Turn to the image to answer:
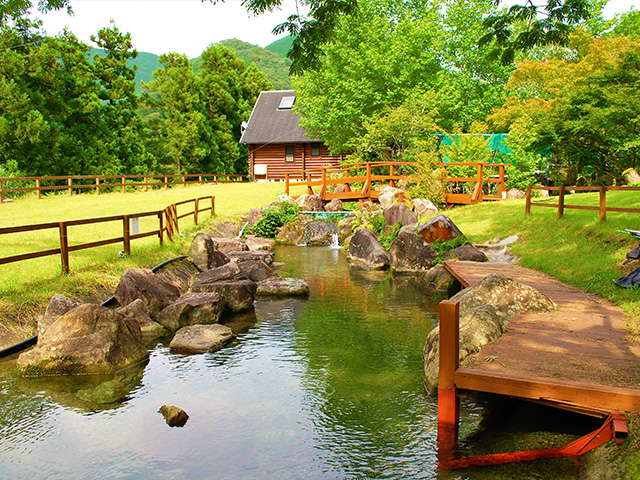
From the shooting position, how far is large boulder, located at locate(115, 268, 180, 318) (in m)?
10.3

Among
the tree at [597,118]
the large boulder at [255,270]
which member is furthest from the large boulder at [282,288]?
the tree at [597,118]

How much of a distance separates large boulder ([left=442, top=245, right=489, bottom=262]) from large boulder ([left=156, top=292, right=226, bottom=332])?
7078 mm

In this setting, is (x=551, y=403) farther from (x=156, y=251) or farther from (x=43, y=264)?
(x=156, y=251)

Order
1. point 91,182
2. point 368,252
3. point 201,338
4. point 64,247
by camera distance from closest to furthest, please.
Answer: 1. point 201,338
2. point 64,247
3. point 368,252
4. point 91,182

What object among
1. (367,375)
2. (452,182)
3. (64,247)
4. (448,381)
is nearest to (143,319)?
(64,247)

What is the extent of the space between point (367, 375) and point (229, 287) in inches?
185

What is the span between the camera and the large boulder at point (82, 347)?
7691mm

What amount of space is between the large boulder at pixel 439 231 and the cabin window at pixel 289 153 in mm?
26966

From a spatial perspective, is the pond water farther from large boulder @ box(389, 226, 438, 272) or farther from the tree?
the tree

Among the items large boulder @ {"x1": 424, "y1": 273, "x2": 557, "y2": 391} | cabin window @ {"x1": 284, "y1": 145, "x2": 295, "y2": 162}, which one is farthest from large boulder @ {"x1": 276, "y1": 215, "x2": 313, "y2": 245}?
cabin window @ {"x1": 284, "y1": 145, "x2": 295, "y2": 162}

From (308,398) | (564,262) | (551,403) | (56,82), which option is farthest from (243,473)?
(56,82)

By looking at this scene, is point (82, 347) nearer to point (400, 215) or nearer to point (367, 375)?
point (367, 375)

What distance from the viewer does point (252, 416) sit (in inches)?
255

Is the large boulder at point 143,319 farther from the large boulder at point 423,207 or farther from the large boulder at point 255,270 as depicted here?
the large boulder at point 423,207
